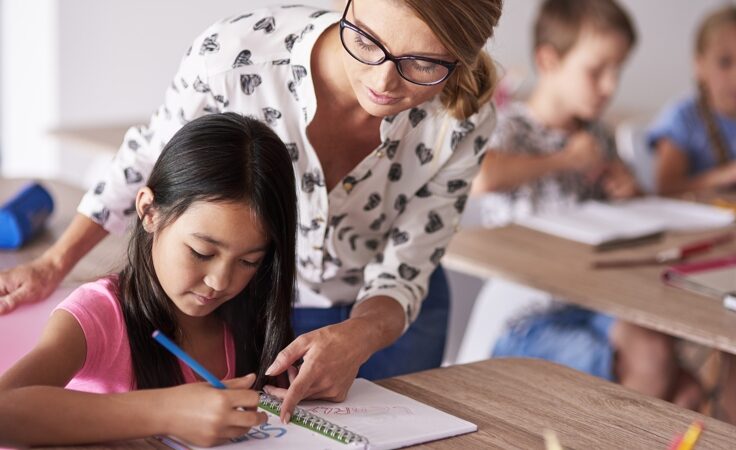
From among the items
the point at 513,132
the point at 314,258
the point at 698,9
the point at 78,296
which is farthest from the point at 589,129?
the point at 698,9

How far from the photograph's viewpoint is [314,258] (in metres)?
1.70

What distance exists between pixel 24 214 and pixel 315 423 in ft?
3.17

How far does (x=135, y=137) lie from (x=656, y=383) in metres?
1.41

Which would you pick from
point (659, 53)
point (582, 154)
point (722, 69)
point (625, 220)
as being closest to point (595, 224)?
point (625, 220)

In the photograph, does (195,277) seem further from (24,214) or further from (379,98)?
(24,214)

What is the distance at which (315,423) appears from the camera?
1226 millimetres

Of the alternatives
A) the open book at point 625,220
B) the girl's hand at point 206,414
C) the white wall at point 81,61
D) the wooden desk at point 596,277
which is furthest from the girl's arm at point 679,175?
the girl's hand at point 206,414

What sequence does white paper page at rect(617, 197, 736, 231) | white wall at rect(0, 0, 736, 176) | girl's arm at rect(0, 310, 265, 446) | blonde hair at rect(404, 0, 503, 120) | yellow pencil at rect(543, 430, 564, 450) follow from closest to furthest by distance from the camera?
girl's arm at rect(0, 310, 265, 446)
yellow pencil at rect(543, 430, 564, 450)
blonde hair at rect(404, 0, 503, 120)
white paper page at rect(617, 197, 736, 231)
white wall at rect(0, 0, 736, 176)

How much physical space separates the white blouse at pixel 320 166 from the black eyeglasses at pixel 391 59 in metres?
0.16

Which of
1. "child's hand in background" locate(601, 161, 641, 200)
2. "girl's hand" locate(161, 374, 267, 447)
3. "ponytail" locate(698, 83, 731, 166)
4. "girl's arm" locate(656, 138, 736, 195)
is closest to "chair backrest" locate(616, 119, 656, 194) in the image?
"girl's arm" locate(656, 138, 736, 195)

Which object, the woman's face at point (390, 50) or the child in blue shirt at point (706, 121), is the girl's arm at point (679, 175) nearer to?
the child in blue shirt at point (706, 121)

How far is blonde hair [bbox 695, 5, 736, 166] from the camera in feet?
10.8

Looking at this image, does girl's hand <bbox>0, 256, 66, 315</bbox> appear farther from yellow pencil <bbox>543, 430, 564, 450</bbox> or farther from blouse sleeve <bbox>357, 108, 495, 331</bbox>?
yellow pencil <bbox>543, 430, 564, 450</bbox>

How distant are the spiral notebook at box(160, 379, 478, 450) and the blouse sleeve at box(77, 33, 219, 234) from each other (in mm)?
469
